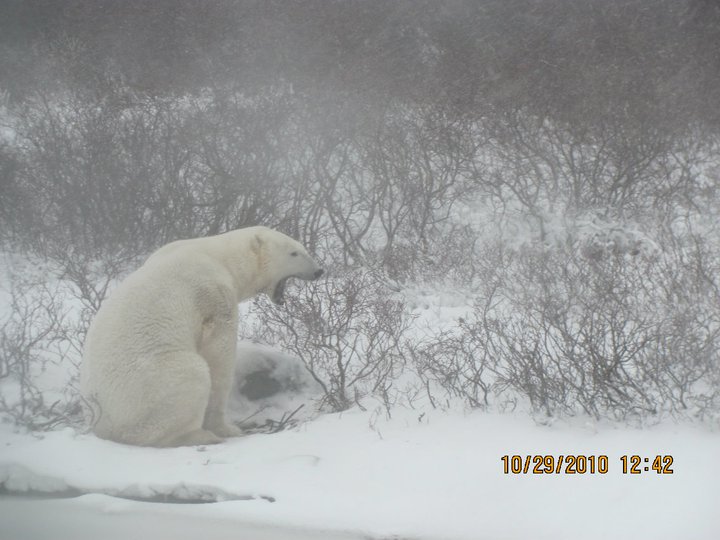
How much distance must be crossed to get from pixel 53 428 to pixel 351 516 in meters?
1.80

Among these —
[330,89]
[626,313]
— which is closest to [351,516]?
[626,313]

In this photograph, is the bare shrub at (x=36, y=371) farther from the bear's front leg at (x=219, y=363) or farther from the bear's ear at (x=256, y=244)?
the bear's ear at (x=256, y=244)

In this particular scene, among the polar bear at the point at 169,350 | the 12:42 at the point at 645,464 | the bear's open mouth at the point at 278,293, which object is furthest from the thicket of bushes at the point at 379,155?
the 12:42 at the point at 645,464

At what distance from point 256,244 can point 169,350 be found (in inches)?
34.8

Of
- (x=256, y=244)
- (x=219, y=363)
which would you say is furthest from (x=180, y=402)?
(x=256, y=244)

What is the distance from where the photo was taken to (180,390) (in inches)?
121

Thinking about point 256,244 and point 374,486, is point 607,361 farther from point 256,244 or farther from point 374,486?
point 256,244

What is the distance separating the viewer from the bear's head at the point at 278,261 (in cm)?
381

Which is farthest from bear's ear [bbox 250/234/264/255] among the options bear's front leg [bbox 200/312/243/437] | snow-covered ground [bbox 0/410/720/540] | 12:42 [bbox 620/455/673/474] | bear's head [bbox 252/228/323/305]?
12:42 [bbox 620/455/673/474]

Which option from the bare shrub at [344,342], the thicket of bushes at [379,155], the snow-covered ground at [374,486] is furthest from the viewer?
the thicket of bushes at [379,155]

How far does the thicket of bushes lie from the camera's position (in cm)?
466

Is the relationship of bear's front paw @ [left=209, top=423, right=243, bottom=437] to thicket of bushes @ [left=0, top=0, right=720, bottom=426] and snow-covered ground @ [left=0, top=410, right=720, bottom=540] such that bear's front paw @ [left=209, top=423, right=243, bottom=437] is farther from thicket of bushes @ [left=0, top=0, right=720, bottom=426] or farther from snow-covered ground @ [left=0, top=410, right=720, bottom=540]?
thicket of bushes @ [left=0, top=0, right=720, bottom=426]

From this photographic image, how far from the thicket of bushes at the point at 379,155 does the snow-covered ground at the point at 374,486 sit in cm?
91

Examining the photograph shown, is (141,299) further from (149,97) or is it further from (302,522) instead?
(149,97)
